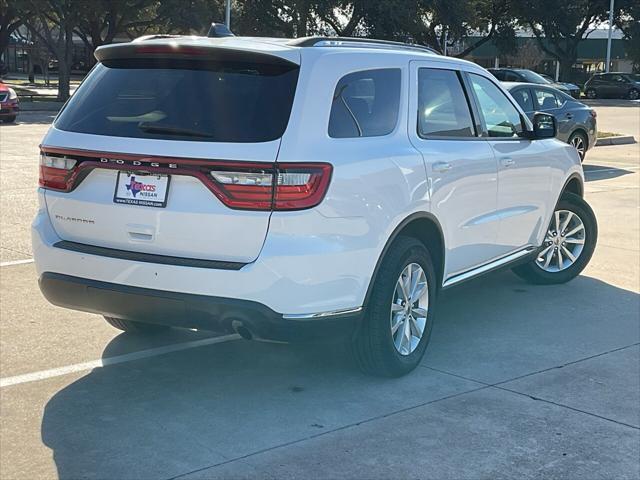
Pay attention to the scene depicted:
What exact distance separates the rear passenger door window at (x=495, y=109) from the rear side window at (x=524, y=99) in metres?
9.87

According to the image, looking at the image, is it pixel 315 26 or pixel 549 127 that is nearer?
pixel 549 127

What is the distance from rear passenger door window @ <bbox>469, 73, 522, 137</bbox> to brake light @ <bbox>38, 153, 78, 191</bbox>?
2899 mm

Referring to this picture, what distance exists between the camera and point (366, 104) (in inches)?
206

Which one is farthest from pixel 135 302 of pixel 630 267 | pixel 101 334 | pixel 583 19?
pixel 583 19

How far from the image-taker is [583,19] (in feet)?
199

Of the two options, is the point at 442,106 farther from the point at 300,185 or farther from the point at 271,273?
the point at 271,273

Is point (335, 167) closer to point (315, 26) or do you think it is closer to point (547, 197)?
point (547, 197)

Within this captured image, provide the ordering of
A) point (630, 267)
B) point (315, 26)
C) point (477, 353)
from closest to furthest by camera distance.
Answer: point (477, 353), point (630, 267), point (315, 26)

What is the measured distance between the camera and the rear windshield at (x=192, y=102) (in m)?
4.64

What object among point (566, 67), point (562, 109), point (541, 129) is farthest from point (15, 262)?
point (566, 67)

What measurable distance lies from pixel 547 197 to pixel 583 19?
189ft

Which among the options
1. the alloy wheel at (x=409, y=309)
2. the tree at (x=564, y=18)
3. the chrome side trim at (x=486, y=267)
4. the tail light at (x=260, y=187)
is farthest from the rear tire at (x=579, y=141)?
the tree at (x=564, y=18)

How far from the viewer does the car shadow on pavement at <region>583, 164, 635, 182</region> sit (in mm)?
16141

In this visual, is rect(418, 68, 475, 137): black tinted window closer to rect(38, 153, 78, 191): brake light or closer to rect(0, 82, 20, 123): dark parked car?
rect(38, 153, 78, 191): brake light
